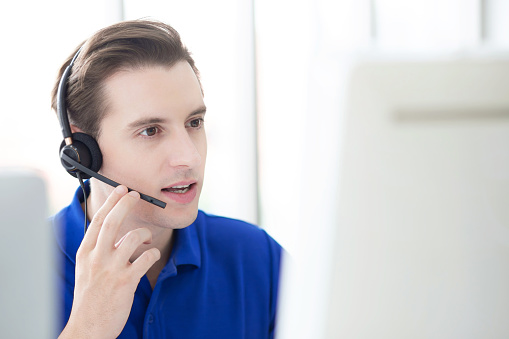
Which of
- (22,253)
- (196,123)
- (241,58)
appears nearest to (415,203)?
(22,253)

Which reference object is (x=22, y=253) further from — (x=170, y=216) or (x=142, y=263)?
(x=170, y=216)

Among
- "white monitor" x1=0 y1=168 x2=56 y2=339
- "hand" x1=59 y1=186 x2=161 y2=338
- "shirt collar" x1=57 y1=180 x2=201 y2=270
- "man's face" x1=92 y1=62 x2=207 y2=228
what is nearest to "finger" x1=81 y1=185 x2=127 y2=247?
"hand" x1=59 y1=186 x2=161 y2=338

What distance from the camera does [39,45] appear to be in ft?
7.20

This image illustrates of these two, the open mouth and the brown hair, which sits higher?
the brown hair

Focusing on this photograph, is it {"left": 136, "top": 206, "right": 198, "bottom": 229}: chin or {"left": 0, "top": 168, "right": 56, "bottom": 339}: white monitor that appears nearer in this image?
{"left": 0, "top": 168, "right": 56, "bottom": 339}: white monitor

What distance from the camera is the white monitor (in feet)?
1.28

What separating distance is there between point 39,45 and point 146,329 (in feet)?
5.05

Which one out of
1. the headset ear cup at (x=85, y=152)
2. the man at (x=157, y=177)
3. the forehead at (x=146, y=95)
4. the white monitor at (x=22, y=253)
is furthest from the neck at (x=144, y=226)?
the white monitor at (x=22, y=253)

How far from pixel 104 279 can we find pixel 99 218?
13 centimetres

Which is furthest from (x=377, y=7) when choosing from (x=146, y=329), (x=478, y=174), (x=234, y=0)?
(x=478, y=174)

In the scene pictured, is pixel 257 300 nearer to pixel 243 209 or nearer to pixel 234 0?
pixel 243 209

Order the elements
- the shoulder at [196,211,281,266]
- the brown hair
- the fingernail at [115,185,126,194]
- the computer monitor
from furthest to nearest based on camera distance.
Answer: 1. the shoulder at [196,211,281,266]
2. the brown hair
3. the fingernail at [115,185,126,194]
4. the computer monitor

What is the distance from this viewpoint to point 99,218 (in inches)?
40.7

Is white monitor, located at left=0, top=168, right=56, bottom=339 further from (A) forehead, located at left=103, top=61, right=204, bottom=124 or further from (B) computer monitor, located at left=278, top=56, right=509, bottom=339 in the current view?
(A) forehead, located at left=103, top=61, right=204, bottom=124
